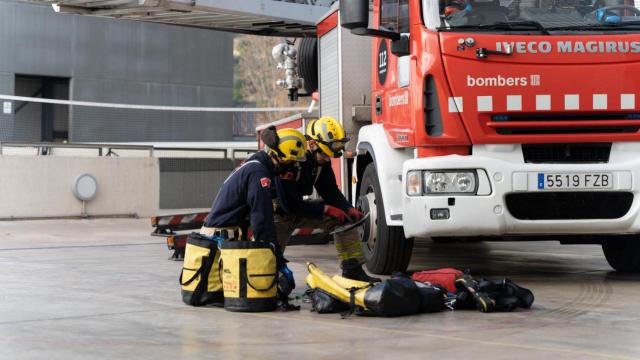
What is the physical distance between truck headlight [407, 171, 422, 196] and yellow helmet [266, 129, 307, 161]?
1.02 metres

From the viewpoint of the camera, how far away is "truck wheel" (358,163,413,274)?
934 cm

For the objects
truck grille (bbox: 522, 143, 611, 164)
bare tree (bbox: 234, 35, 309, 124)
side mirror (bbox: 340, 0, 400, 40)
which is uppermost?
bare tree (bbox: 234, 35, 309, 124)

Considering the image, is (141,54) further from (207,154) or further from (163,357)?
(163,357)

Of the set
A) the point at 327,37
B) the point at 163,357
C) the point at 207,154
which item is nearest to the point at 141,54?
the point at 207,154

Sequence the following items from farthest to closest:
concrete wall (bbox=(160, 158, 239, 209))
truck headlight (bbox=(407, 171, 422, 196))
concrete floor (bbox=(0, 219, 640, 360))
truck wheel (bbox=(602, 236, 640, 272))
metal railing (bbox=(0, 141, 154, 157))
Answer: concrete wall (bbox=(160, 158, 239, 209))
metal railing (bbox=(0, 141, 154, 157))
truck wheel (bbox=(602, 236, 640, 272))
truck headlight (bbox=(407, 171, 422, 196))
concrete floor (bbox=(0, 219, 640, 360))

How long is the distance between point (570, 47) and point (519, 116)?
68 cm

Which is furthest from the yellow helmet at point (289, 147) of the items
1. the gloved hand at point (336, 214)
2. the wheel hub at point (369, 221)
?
the wheel hub at point (369, 221)

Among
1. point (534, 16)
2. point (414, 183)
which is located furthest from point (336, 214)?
point (534, 16)

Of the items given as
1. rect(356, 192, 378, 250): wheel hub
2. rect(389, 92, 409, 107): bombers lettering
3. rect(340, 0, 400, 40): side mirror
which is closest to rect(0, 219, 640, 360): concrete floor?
rect(356, 192, 378, 250): wheel hub

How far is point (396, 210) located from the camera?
9.02 meters

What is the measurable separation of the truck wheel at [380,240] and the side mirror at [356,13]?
1.63 metres

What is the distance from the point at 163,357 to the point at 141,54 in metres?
Result: 26.8

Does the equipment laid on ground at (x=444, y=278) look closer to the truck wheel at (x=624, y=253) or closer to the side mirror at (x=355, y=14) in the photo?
the side mirror at (x=355, y=14)

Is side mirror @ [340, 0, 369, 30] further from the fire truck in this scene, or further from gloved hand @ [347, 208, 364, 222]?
gloved hand @ [347, 208, 364, 222]
